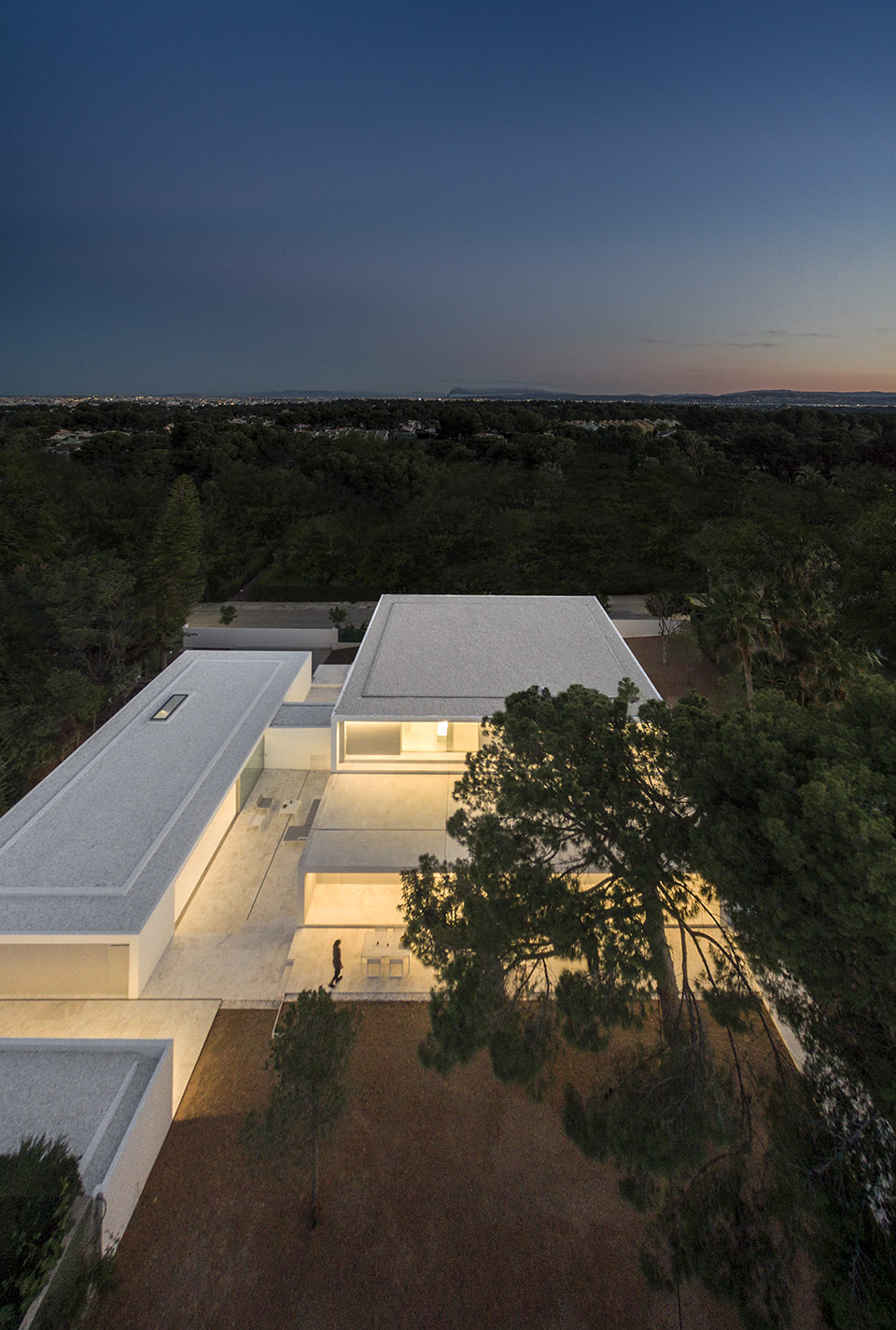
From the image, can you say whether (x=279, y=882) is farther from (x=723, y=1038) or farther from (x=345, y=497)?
(x=345, y=497)

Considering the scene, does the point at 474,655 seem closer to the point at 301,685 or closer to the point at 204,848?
the point at 301,685

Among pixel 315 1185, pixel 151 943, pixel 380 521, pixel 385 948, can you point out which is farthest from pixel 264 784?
pixel 380 521

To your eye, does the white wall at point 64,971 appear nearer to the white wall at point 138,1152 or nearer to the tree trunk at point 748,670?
the white wall at point 138,1152

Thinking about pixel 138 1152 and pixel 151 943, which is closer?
pixel 138 1152

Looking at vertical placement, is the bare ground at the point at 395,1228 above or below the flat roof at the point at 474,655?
below

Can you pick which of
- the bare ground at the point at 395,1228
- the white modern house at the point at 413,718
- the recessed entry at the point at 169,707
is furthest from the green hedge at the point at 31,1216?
the recessed entry at the point at 169,707

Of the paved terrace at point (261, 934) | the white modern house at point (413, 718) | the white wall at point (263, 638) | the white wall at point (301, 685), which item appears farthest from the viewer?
the white wall at point (263, 638)

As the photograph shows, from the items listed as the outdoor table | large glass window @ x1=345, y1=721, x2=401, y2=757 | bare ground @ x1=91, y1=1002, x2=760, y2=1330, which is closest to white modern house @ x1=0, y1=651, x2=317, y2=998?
large glass window @ x1=345, y1=721, x2=401, y2=757
